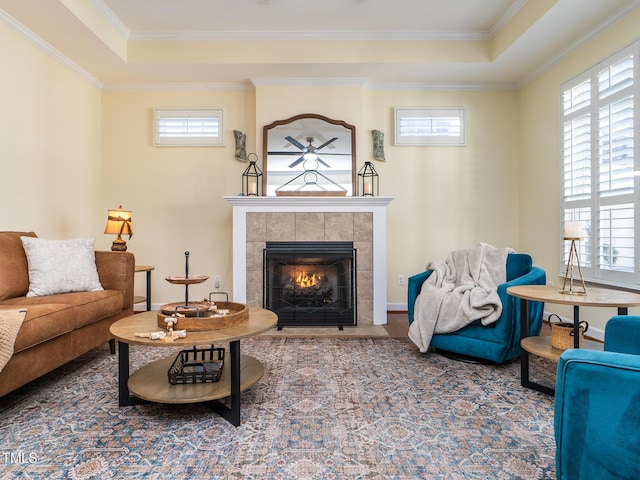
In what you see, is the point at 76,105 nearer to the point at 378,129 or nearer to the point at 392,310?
the point at 378,129

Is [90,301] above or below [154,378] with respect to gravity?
above

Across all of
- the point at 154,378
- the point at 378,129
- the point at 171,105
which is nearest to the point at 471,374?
the point at 154,378

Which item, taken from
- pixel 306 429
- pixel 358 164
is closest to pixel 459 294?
pixel 306 429

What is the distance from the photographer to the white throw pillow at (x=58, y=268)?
269 cm

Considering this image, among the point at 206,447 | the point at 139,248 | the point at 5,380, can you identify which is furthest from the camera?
the point at 139,248

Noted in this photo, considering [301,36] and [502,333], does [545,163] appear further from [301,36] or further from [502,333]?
[301,36]

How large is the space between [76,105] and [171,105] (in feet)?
3.26

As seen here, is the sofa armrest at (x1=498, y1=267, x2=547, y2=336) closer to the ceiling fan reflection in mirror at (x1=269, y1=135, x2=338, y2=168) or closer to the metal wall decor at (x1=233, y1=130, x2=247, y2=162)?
the ceiling fan reflection in mirror at (x1=269, y1=135, x2=338, y2=168)

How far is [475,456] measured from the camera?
5.17 feet

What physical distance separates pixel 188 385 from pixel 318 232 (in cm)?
230

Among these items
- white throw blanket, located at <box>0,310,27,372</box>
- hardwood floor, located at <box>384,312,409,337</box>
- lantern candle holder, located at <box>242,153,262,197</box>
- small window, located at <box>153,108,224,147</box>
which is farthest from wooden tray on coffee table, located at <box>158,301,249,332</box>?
small window, located at <box>153,108,224,147</box>

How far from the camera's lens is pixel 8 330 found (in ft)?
5.96

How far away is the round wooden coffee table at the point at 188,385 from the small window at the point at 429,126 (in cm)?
323

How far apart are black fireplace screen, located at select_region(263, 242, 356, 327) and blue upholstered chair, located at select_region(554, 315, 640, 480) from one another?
2.92 m
